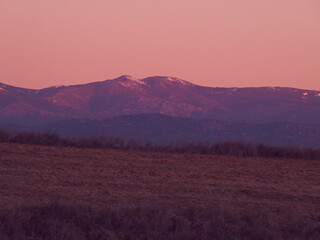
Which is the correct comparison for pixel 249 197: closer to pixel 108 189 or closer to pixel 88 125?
pixel 108 189

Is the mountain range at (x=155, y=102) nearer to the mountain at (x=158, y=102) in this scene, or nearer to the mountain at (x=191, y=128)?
the mountain at (x=158, y=102)

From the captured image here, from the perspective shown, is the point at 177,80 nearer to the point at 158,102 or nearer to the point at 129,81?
the point at 129,81

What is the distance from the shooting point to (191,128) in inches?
2351

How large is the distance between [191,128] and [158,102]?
78.6 ft

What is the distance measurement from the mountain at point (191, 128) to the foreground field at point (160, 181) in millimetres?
34444

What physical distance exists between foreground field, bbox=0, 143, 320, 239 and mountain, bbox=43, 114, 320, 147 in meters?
34.4

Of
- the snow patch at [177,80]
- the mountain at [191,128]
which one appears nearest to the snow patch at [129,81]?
the snow patch at [177,80]

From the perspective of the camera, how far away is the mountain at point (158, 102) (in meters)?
77.2

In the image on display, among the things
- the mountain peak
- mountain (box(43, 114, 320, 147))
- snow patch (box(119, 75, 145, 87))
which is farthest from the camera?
the mountain peak

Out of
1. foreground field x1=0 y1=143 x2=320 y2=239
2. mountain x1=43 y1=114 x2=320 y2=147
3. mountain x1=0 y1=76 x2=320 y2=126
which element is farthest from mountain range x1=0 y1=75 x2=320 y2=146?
foreground field x1=0 y1=143 x2=320 y2=239

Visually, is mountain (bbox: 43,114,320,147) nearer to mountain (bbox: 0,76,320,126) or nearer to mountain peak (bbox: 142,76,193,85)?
mountain (bbox: 0,76,320,126)

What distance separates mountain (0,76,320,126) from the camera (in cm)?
7725

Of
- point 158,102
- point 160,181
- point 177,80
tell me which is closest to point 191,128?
point 158,102

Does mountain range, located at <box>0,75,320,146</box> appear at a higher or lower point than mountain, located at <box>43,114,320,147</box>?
higher
